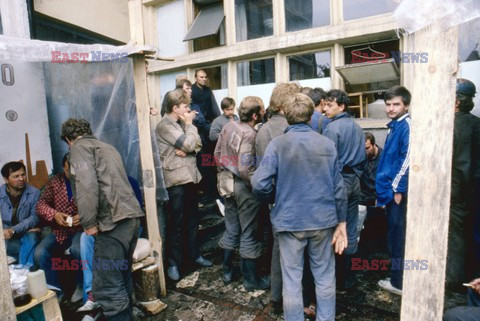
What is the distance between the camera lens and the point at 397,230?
3541 millimetres

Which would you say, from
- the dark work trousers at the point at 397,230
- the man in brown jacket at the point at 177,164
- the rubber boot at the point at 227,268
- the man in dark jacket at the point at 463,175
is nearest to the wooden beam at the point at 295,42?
the man in dark jacket at the point at 463,175

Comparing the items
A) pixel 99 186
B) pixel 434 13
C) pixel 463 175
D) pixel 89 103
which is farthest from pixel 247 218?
pixel 89 103

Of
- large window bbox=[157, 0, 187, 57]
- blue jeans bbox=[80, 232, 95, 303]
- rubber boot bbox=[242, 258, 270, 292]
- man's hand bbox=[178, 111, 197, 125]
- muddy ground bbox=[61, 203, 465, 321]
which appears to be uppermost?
large window bbox=[157, 0, 187, 57]

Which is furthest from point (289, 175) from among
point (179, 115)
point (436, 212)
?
point (179, 115)

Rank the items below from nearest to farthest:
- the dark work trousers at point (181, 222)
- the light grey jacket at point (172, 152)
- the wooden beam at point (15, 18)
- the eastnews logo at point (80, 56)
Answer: the eastnews logo at point (80, 56) → the light grey jacket at point (172, 152) → the dark work trousers at point (181, 222) → the wooden beam at point (15, 18)

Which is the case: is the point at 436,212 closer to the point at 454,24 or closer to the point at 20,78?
the point at 454,24

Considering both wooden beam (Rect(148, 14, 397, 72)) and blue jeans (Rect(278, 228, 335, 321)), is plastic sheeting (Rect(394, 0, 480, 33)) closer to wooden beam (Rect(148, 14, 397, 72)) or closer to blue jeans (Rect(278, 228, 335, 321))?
blue jeans (Rect(278, 228, 335, 321))

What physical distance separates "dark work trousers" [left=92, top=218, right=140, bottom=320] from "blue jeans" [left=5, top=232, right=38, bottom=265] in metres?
1.51

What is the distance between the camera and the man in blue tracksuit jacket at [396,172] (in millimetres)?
3348

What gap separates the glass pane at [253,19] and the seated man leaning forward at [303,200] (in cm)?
360

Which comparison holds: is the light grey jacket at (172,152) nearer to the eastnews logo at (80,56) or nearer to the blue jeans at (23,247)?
the eastnews logo at (80,56)

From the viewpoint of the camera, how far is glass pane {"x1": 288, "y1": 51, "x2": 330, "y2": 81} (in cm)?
547

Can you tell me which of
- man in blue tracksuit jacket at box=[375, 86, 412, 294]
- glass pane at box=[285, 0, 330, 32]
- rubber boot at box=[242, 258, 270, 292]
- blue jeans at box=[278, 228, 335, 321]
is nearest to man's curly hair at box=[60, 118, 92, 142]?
blue jeans at box=[278, 228, 335, 321]

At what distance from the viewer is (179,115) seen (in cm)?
412
